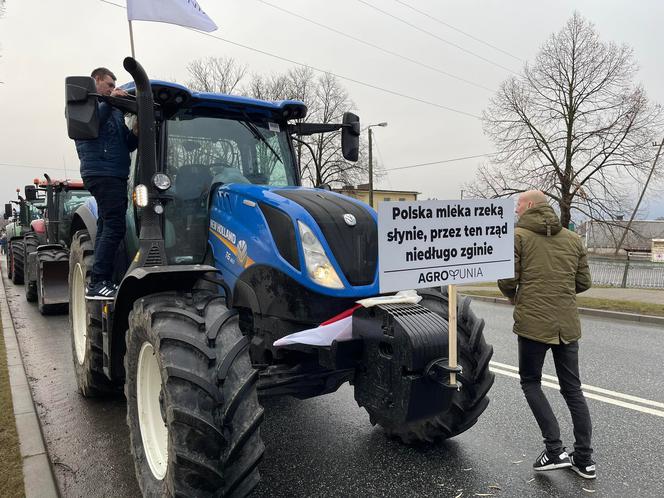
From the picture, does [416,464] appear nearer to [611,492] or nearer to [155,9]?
[611,492]

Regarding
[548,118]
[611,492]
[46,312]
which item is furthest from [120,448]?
[548,118]

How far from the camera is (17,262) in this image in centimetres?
1333

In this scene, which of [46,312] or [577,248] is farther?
[46,312]

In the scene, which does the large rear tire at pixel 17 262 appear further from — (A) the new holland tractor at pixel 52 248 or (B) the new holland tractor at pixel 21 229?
(A) the new holland tractor at pixel 52 248

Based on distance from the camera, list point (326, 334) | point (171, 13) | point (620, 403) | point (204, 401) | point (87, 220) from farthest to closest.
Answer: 1. point (87, 220)
2. point (620, 403)
3. point (171, 13)
4. point (326, 334)
5. point (204, 401)

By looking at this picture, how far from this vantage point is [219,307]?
2814mm

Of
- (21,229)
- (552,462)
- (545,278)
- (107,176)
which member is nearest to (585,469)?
(552,462)

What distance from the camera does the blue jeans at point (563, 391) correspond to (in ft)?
11.3

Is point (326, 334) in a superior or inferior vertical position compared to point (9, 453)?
superior

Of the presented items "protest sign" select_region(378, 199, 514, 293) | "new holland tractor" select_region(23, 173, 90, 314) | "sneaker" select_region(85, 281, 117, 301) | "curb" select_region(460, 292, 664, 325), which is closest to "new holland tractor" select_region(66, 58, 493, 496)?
"sneaker" select_region(85, 281, 117, 301)

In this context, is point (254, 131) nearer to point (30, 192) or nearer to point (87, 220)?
point (87, 220)

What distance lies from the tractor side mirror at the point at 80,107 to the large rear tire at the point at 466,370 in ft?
7.99

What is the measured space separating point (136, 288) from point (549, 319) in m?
2.83

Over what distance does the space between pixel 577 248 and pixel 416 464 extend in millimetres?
2005
